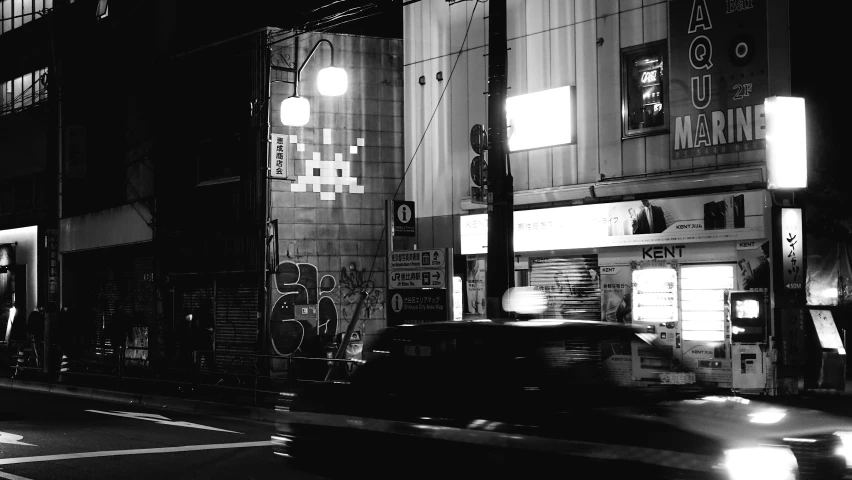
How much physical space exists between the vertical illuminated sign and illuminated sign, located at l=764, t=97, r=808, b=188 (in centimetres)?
69

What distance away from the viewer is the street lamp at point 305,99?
20672 millimetres

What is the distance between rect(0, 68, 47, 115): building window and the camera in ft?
113

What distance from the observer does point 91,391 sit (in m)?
21.2

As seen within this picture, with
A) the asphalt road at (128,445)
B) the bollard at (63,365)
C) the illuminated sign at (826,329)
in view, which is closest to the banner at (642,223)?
the illuminated sign at (826,329)

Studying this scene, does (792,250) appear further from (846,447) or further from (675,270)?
(846,447)

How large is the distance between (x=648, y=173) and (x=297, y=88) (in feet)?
32.0

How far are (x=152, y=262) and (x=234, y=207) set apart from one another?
16.3ft

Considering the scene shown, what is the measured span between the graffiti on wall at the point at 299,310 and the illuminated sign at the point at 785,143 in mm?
11601

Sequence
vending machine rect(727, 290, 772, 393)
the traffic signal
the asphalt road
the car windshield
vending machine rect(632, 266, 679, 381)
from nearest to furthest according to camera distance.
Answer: the car windshield, the asphalt road, vending machine rect(727, 290, 772, 393), the traffic signal, vending machine rect(632, 266, 679, 381)

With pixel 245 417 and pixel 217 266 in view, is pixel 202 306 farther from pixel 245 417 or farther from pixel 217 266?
pixel 245 417

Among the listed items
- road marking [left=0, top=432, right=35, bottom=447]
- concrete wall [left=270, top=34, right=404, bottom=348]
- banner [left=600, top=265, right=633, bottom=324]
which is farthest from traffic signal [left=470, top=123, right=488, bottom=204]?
road marking [left=0, top=432, right=35, bottom=447]

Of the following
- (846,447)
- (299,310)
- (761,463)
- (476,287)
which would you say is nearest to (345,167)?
(299,310)

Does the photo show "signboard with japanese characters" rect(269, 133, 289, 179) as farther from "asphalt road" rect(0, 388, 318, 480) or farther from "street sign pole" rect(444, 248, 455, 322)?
"street sign pole" rect(444, 248, 455, 322)

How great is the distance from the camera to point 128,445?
41.2 ft
